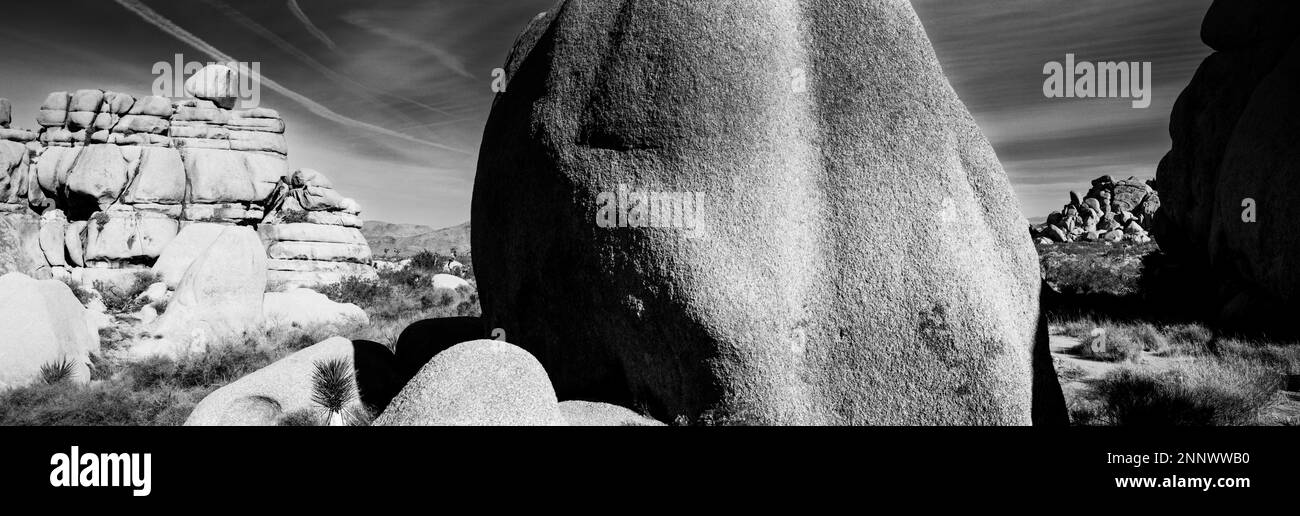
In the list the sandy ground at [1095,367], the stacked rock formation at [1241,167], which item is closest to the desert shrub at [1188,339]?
the sandy ground at [1095,367]

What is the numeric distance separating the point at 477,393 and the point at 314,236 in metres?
25.2

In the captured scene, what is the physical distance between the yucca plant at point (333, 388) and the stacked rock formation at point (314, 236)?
20052mm

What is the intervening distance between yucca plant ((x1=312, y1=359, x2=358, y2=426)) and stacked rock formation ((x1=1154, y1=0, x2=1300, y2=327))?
1149 centimetres

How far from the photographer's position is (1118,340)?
8672 millimetres

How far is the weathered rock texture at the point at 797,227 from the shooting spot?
10.8 ft

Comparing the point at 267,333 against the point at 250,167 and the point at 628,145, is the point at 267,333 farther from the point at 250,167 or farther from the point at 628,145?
the point at 250,167

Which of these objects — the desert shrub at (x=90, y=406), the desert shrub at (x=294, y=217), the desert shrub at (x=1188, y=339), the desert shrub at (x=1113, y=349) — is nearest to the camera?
the desert shrub at (x=90, y=406)

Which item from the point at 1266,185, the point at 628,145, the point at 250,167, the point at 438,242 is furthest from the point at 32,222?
the point at 438,242

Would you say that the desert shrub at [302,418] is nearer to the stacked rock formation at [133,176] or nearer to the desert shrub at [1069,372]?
the desert shrub at [1069,372]

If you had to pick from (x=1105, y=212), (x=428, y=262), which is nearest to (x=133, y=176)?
(x=428, y=262)

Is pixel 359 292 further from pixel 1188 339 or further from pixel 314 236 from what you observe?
pixel 1188 339

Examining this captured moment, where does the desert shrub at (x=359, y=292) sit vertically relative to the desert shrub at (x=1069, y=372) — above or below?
above

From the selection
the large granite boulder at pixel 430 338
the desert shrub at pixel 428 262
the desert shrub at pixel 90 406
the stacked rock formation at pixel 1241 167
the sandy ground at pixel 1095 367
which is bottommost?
the desert shrub at pixel 90 406

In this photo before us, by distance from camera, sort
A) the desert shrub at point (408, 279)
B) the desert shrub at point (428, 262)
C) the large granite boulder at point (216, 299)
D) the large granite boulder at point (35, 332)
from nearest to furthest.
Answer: the large granite boulder at point (35, 332) → the large granite boulder at point (216, 299) → the desert shrub at point (408, 279) → the desert shrub at point (428, 262)
